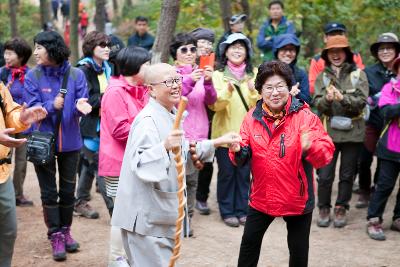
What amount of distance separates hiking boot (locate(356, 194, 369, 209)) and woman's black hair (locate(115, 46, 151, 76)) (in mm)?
4088

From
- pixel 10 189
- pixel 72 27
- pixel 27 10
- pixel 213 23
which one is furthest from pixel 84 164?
pixel 27 10

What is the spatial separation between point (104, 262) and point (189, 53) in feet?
8.31

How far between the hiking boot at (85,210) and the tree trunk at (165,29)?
6.78 ft

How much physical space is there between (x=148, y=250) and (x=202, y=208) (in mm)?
3744

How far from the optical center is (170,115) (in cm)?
385

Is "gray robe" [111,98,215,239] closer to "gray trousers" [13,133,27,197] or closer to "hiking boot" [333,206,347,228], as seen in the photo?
"hiking boot" [333,206,347,228]

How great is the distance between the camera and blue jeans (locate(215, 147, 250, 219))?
277 inches

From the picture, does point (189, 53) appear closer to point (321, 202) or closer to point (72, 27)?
point (321, 202)

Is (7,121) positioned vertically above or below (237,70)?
below

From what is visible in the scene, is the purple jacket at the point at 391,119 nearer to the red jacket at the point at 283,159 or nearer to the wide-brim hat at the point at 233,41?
the wide-brim hat at the point at 233,41

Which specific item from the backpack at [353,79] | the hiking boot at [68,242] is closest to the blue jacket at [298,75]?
the backpack at [353,79]

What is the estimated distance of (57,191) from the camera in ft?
19.2

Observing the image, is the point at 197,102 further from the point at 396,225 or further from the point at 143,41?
the point at 143,41

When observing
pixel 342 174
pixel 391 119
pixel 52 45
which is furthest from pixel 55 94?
pixel 391 119
